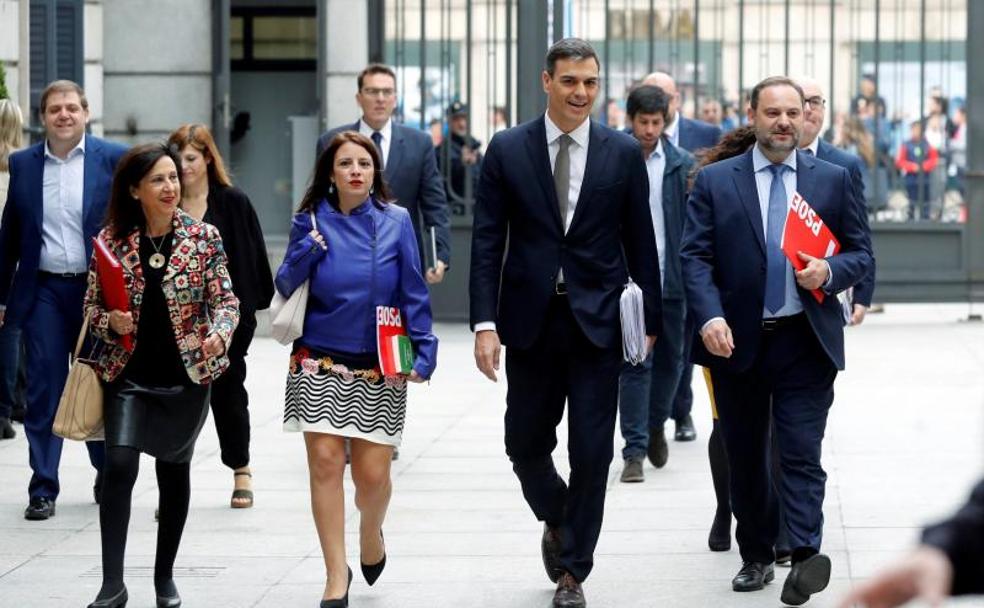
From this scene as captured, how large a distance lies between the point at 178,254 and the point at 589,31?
1014cm

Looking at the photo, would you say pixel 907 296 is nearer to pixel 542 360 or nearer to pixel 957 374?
pixel 957 374

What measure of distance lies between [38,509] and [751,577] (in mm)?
3230

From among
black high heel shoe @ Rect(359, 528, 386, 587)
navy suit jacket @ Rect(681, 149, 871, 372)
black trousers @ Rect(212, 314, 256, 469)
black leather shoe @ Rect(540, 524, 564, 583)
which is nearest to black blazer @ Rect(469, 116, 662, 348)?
navy suit jacket @ Rect(681, 149, 871, 372)

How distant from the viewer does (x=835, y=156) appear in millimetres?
7746

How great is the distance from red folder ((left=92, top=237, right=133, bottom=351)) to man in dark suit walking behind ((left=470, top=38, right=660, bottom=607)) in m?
1.16

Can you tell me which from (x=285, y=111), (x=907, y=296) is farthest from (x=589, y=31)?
(x=285, y=111)

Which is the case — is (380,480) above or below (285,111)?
below

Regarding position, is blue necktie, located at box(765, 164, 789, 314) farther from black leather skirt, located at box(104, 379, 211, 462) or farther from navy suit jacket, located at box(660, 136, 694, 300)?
navy suit jacket, located at box(660, 136, 694, 300)

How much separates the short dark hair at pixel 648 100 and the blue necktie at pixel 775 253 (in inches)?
99.0

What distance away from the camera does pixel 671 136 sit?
10.2 meters

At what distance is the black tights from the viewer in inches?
251

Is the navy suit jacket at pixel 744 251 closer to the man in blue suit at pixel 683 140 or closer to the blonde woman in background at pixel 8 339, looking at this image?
the man in blue suit at pixel 683 140

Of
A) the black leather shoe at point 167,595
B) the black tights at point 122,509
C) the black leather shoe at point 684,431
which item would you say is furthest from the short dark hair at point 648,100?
the black leather shoe at point 167,595

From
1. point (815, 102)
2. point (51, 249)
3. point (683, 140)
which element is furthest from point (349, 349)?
point (683, 140)
